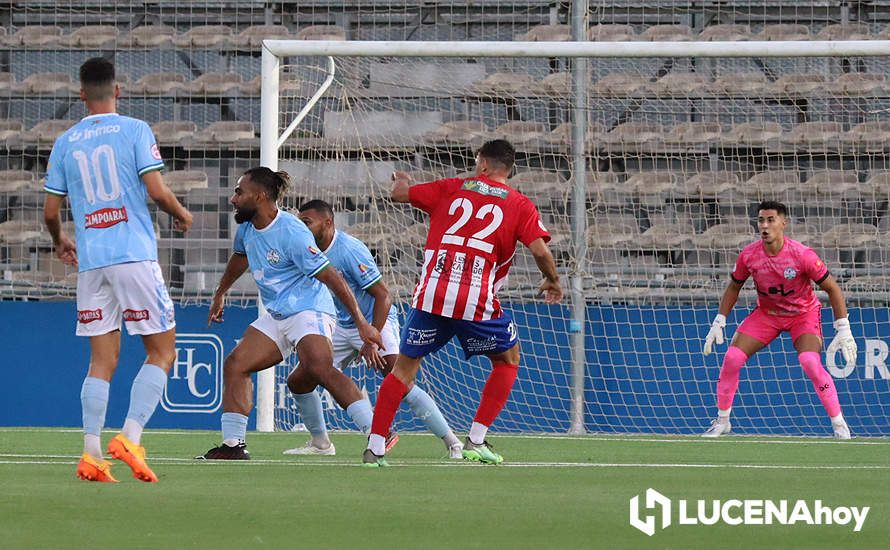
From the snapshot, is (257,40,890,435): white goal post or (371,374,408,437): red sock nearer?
(371,374,408,437): red sock

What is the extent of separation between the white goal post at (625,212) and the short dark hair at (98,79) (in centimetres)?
564

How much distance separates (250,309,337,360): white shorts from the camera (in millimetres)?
8047

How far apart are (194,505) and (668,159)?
40.3 feet

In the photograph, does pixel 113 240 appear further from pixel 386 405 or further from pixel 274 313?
pixel 274 313

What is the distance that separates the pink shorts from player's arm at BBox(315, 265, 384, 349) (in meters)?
5.12

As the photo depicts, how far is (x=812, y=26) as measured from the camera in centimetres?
1811

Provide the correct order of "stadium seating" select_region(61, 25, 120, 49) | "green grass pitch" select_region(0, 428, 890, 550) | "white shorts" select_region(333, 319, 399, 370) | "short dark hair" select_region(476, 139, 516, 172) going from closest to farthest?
"green grass pitch" select_region(0, 428, 890, 550) → "short dark hair" select_region(476, 139, 516, 172) → "white shorts" select_region(333, 319, 399, 370) → "stadium seating" select_region(61, 25, 120, 49)

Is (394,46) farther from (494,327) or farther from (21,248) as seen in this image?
(21,248)

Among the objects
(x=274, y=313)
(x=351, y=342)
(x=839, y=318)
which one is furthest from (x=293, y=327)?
(x=839, y=318)

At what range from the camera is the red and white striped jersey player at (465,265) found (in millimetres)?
7332

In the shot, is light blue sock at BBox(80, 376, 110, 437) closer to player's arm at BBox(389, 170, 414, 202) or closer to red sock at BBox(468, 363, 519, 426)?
player's arm at BBox(389, 170, 414, 202)

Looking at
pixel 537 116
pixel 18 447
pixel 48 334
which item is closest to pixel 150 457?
pixel 18 447

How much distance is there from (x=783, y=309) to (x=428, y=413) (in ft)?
14.2

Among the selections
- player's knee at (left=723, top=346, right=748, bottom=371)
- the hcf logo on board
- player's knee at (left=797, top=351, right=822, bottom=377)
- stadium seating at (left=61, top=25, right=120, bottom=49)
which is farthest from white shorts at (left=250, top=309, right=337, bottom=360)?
stadium seating at (left=61, top=25, right=120, bottom=49)
